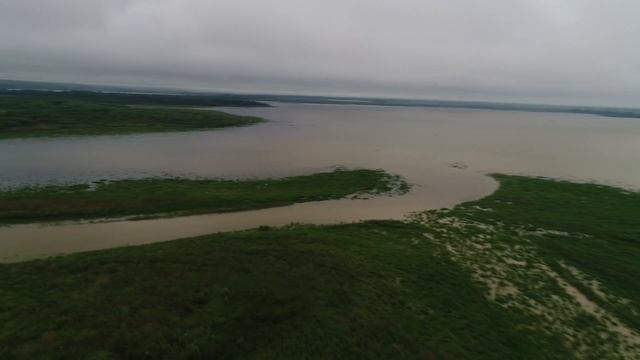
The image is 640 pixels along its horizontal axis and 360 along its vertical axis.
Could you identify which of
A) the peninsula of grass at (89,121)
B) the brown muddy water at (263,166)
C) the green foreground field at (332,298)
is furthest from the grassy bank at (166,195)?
the peninsula of grass at (89,121)

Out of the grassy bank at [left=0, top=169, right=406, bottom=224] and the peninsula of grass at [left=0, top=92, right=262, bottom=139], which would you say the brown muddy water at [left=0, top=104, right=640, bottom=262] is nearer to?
the grassy bank at [left=0, top=169, right=406, bottom=224]

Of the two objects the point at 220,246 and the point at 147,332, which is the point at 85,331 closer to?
the point at 147,332

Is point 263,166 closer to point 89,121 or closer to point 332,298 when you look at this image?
point 332,298

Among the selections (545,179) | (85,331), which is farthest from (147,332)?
(545,179)

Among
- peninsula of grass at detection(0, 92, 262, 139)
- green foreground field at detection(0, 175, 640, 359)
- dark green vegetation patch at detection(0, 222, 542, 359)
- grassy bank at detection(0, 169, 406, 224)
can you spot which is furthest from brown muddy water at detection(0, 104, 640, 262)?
peninsula of grass at detection(0, 92, 262, 139)

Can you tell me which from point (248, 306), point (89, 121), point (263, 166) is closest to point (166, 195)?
point (263, 166)

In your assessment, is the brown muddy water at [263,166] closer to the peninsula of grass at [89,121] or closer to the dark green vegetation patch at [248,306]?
the dark green vegetation patch at [248,306]
